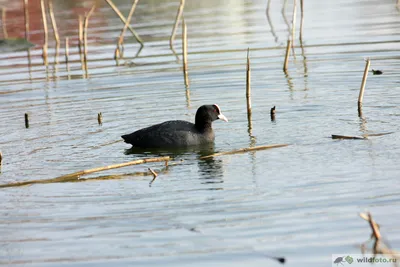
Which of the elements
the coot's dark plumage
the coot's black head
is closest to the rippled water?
the coot's dark plumage

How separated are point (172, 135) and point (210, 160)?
1.19 metres

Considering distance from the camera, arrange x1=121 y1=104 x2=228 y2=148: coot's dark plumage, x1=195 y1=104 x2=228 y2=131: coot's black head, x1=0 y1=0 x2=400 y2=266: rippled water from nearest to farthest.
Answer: x1=0 y1=0 x2=400 y2=266: rippled water → x1=121 y1=104 x2=228 y2=148: coot's dark plumage → x1=195 y1=104 x2=228 y2=131: coot's black head

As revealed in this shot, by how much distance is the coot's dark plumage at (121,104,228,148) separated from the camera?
13180mm

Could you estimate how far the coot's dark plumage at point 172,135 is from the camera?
43.2 ft

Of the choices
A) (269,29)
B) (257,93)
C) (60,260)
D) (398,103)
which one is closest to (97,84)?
(257,93)

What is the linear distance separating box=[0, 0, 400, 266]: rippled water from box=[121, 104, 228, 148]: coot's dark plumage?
316mm

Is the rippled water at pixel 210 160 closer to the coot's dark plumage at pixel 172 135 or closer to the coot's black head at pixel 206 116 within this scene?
the coot's dark plumage at pixel 172 135

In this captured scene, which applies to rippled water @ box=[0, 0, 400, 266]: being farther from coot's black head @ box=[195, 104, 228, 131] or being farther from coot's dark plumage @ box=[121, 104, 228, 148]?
coot's black head @ box=[195, 104, 228, 131]

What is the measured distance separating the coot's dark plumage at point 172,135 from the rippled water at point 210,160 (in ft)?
1.04

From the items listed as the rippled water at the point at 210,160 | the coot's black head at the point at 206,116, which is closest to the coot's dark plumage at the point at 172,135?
the coot's black head at the point at 206,116

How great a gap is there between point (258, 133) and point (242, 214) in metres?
4.38

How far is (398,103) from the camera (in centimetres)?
1493

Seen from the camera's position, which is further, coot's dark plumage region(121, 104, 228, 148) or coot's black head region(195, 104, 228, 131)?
coot's black head region(195, 104, 228, 131)

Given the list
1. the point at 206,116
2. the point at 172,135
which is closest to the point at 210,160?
the point at 172,135
